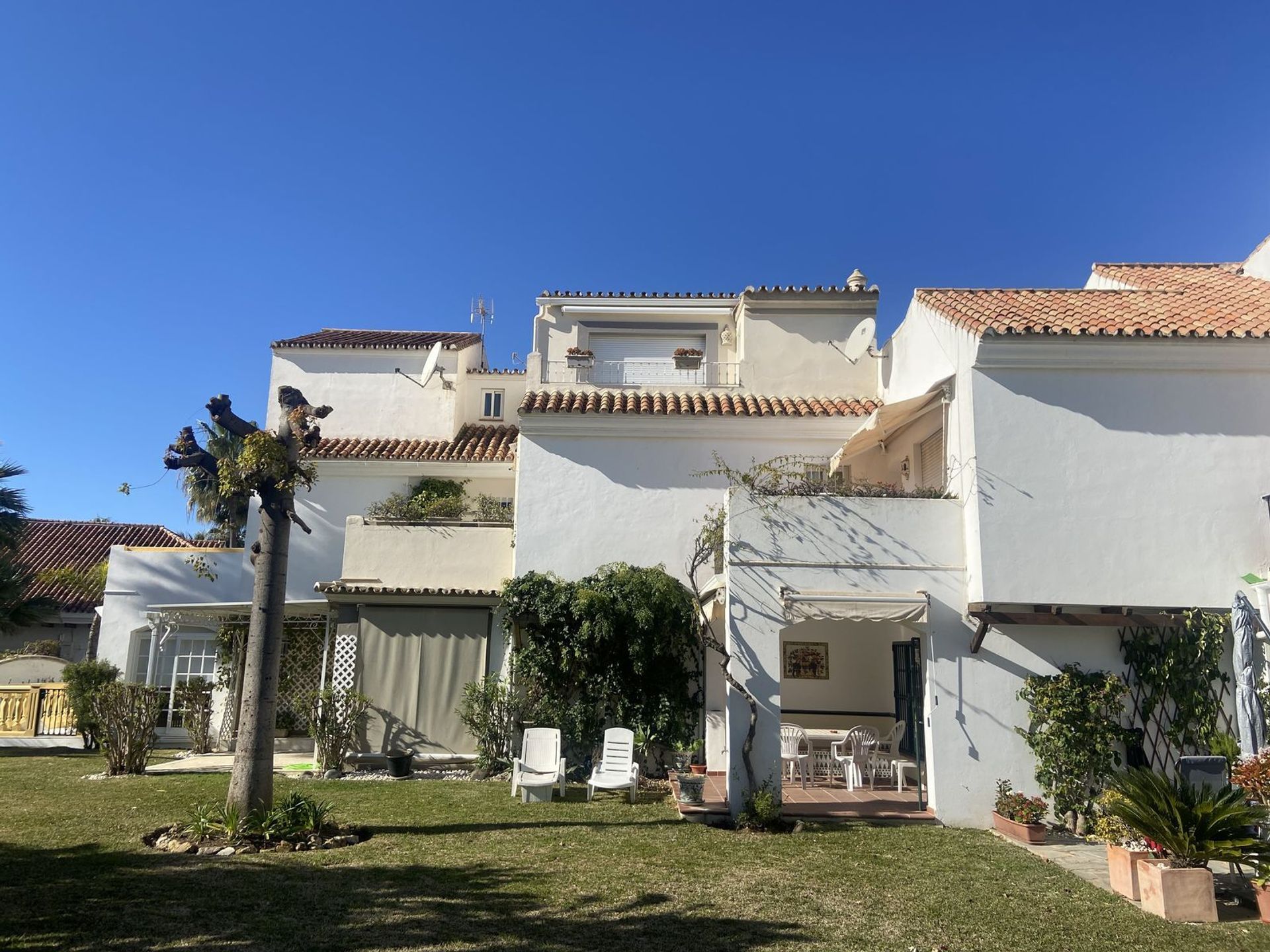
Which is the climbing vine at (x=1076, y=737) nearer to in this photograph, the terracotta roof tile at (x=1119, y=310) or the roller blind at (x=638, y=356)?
the terracotta roof tile at (x=1119, y=310)

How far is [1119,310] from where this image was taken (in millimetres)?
15133

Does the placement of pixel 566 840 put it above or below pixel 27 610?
below

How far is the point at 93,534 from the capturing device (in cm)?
3825

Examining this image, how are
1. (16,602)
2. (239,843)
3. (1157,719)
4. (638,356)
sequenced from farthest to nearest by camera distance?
(638,356) < (16,602) < (1157,719) < (239,843)

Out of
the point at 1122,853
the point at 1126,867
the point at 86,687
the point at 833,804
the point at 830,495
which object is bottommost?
the point at 833,804

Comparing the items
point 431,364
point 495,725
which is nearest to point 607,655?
point 495,725

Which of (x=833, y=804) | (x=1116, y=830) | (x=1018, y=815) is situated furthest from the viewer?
(x=833, y=804)

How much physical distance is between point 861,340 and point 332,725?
14842 mm

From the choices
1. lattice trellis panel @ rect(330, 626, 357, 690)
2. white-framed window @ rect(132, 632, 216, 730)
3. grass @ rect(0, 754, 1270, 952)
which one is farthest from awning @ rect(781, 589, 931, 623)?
white-framed window @ rect(132, 632, 216, 730)

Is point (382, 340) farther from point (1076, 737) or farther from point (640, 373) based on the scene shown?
point (1076, 737)

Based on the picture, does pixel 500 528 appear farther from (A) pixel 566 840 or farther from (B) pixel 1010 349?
(B) pixel 1010 349

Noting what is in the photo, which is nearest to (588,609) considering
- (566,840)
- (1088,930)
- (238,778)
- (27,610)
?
(566,840)

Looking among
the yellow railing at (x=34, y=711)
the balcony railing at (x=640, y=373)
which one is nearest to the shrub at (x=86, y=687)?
the yellow railing at (x=34, y=711)

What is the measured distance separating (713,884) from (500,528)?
11187 mm
